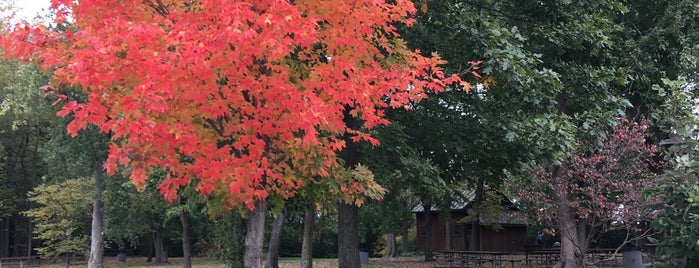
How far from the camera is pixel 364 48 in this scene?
259 inches

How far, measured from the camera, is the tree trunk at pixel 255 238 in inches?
280

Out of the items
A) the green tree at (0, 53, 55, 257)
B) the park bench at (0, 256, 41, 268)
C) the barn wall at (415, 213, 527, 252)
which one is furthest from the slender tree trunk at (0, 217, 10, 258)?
the barn wall at (415, 213, 527, 252)

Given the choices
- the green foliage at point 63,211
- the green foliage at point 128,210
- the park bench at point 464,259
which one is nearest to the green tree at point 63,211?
the green foliage at point 63,211

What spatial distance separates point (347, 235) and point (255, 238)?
26.9 ft

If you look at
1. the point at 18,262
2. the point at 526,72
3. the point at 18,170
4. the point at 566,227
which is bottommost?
the point at 18,262

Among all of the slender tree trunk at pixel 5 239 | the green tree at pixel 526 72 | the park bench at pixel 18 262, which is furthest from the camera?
the slender tree trunk at pixel 5 239

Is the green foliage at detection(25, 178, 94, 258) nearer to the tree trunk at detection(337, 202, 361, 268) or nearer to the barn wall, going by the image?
the tree trunk at detection(337, 202, 361, 268)

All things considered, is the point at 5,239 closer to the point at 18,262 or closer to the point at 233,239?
the point at 18,262

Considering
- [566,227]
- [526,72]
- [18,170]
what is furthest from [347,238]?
[18,170]

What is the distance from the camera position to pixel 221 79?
6285 mm

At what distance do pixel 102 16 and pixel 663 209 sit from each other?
6.53 meters

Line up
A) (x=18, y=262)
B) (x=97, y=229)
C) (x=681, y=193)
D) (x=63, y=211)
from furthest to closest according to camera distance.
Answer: (x=18, y=262), (x=63, y=211), (x=97, y=229), (x=681, y=193)

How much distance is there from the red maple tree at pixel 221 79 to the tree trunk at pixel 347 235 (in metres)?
8.15

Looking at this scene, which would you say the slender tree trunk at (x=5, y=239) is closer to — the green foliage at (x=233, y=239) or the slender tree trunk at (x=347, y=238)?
the green foliage at (x=233, y=239)
